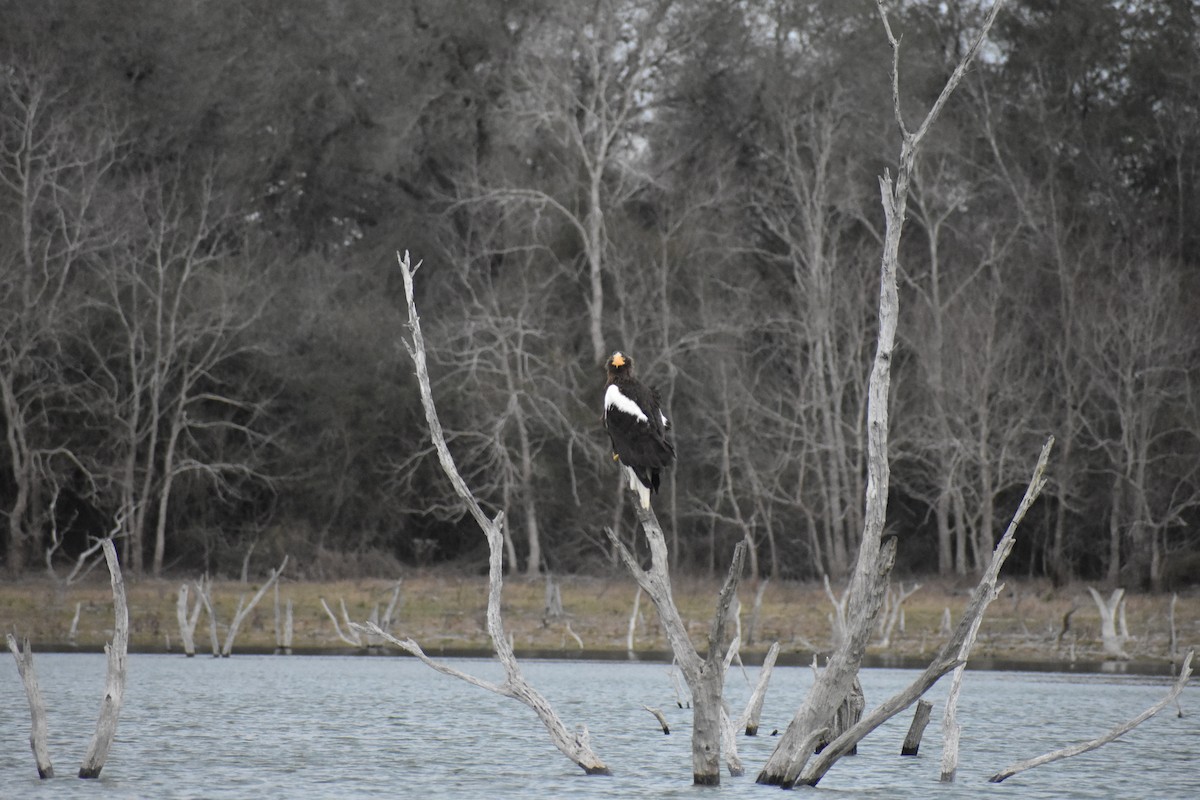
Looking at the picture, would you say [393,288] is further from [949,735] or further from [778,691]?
[949,735]

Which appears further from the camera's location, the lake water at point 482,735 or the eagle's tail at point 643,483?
the lake water at point 482,735

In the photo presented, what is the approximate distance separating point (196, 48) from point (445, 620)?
1651 centimetres

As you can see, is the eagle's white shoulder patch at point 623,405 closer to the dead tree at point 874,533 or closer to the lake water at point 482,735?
the dead tree at point 874,533

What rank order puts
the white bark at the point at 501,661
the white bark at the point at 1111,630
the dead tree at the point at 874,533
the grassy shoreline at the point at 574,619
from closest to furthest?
1. the dead tree at the point at 874,533
2. the white bark at the point at 501,661
3. the white bark at the point at 1111,630
4. the grassy shoreline at the point at 574,619

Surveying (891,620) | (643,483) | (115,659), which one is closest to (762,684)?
(643,483)

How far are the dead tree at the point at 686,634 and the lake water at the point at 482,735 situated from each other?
2.33ft

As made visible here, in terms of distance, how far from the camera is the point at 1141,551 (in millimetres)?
38219

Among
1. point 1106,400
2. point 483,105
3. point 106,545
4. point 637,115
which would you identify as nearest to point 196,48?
point 483,105

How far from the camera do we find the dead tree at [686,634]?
11.8 meters

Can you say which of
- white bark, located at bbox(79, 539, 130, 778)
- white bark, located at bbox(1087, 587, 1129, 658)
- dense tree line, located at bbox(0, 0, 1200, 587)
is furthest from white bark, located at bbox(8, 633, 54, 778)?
dense tree line, located at bbox(0, 0, 1200, 587)

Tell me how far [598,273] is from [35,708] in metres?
29.4

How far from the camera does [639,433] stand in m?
13.0

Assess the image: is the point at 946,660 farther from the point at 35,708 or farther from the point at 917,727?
the point at 35,708

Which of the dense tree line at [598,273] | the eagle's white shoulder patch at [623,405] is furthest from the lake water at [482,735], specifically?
the dense tree line at [598,273]
